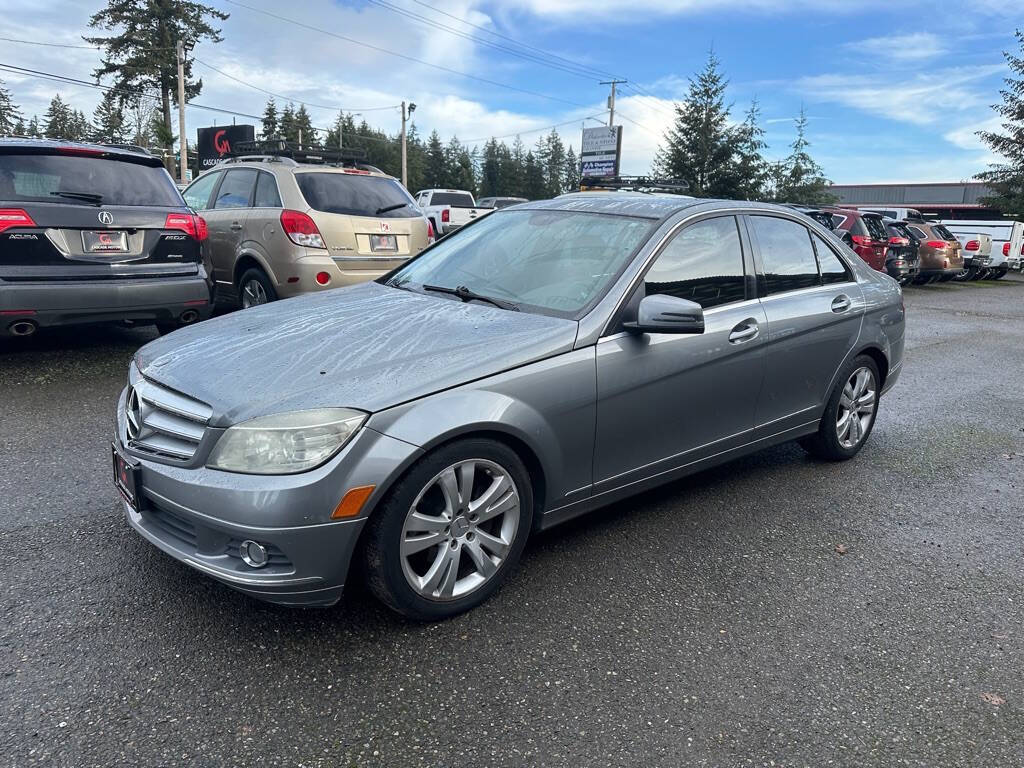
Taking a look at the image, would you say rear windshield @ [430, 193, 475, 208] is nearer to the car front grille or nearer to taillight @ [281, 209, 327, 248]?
taillight @ [281, 209, 327, 248]

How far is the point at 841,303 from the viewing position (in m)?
4.47

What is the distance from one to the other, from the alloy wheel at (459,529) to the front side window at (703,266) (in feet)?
3.86

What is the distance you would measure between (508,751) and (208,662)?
105 cm

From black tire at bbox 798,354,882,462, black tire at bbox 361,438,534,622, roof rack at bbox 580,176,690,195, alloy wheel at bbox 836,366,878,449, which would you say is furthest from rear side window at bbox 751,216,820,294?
black tire at bbox 361,438,534,622

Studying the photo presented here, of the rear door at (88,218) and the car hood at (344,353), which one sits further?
the rear door at (88,218)

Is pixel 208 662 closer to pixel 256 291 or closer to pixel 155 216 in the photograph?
pixel 155 216

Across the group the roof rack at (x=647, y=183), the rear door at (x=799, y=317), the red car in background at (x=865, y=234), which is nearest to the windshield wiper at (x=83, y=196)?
the roof rack at (x=647, y=183)

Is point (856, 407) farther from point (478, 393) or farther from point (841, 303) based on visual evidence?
point (478, 393)

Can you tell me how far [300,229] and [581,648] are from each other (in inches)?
212

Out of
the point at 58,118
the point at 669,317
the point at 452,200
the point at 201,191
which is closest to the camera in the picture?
the point at 669,317

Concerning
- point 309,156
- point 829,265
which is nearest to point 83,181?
point 309,156

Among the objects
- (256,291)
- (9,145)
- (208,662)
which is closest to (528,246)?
(208,662)

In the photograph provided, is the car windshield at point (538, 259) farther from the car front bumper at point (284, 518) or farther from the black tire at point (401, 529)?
the car front bumper at point (284, 518)

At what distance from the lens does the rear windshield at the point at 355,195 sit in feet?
24.0
